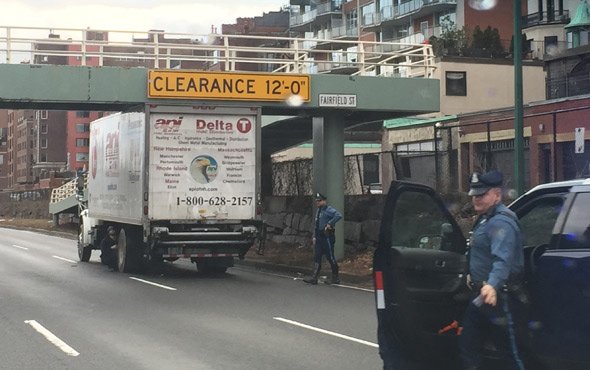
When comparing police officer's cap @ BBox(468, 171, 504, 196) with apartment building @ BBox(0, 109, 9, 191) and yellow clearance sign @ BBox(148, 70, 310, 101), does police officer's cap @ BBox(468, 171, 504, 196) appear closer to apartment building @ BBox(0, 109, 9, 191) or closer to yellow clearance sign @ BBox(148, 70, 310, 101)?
yellow clearance sign @ BBox(148, 70, 310, 101)

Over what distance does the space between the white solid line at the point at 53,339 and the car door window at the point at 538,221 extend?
16.2 feet

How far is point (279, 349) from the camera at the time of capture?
9367mm

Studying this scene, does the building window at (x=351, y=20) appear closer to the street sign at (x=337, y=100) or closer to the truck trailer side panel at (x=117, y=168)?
the truck trailer side panel at (x=117, y=168)

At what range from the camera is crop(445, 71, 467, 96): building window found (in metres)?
50.0

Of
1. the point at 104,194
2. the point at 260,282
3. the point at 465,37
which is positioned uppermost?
the point at 465,37

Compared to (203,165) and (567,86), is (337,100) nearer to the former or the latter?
(203,165)

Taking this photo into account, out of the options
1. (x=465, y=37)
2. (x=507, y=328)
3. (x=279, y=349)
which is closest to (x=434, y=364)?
(x=507, y=328)

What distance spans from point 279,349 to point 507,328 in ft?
13.5

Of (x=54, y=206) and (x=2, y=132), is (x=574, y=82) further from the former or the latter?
(x=2, y=132)

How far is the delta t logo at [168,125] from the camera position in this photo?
59.5 ft


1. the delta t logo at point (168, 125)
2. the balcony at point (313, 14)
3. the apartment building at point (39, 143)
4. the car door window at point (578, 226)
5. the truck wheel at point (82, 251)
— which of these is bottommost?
the truck wheel at point (82, 251)

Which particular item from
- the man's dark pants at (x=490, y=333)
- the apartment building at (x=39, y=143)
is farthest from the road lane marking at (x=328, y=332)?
A: the apartment building at (x=39, y=143)

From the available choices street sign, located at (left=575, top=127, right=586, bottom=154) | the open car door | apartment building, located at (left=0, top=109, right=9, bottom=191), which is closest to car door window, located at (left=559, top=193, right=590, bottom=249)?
the open car door

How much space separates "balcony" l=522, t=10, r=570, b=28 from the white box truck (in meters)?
47.1
